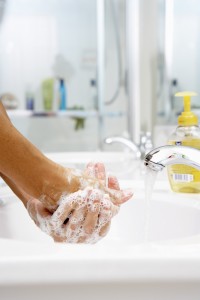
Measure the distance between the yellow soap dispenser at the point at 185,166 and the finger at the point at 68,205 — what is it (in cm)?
30

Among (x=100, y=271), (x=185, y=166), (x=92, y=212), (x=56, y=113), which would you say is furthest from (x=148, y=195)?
(x=56, y=113)

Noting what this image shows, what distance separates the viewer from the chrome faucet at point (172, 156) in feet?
1.98

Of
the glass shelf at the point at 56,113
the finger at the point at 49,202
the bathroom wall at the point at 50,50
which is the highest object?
the bathroom wall at the point at 50,50

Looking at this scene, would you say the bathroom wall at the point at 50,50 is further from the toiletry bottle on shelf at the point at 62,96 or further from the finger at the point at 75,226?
the finger at the point at 75,226

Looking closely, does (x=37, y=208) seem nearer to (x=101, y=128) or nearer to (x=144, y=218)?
(x=144, y=218)

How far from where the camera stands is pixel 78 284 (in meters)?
0.44

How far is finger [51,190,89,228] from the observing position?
1.83 feet

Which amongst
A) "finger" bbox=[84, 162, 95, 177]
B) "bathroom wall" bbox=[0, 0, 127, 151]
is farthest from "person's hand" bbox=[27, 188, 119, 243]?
"bathroom wall" bbox=[0, 0, 127, 151]

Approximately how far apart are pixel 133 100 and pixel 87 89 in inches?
23.4

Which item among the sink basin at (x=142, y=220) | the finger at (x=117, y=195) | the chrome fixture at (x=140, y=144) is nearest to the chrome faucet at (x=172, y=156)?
the finger at (x=117, y=195)

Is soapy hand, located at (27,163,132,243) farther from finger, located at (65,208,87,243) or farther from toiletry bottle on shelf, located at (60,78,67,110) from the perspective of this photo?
toiletry bottle on shelf, located at (60,78,67,110)

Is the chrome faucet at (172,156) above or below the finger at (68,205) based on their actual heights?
above

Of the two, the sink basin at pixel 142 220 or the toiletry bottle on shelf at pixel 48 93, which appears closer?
the sink basin at pixel 142 220

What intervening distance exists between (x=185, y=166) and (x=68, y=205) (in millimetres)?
319
